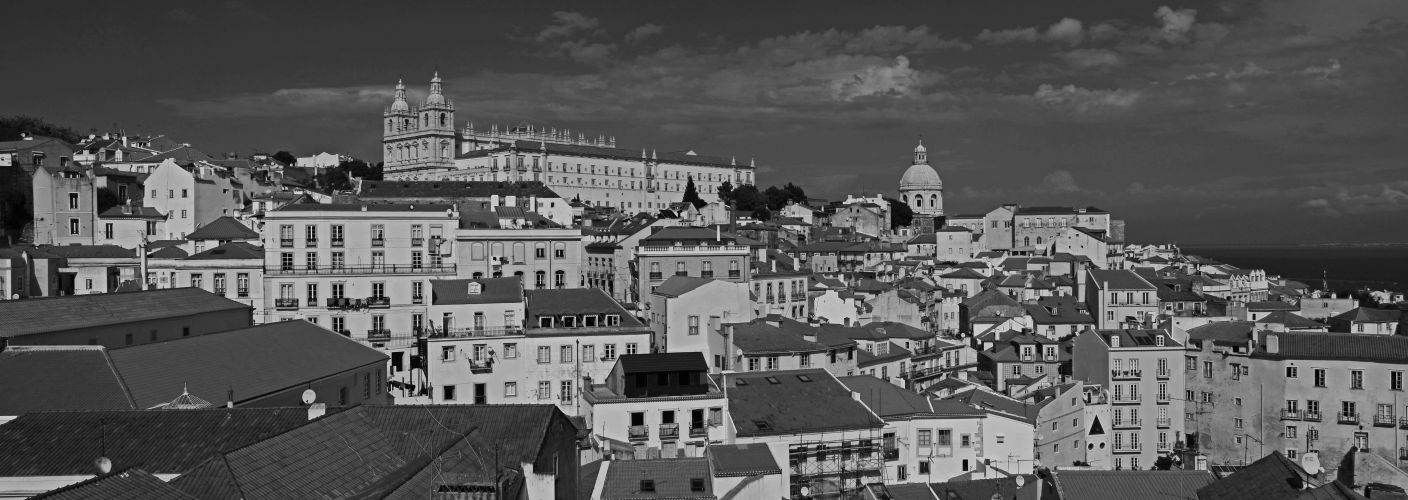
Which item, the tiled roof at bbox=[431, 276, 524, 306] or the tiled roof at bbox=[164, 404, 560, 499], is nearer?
the tiled roof at bbox=[164, 404, 560, 499]

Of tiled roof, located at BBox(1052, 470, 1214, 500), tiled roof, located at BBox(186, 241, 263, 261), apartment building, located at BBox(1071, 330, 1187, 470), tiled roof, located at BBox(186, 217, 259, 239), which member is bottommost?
apartment building, located at BBox(1071, 330, 1187, 470)

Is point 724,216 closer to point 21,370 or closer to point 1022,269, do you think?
point 1022,269

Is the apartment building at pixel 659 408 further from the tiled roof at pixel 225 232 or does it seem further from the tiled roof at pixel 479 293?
the tiled roof at pixel 225 232

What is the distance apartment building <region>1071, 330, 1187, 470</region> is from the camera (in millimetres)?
50062

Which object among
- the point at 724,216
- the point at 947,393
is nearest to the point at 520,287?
the point at 947,393

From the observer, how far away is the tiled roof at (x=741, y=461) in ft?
92.2

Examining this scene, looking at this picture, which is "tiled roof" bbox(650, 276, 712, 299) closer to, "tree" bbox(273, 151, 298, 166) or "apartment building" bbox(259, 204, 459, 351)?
"apartment building" bbox(259, 204, 459, 351)

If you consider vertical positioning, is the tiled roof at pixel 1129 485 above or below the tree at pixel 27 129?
below

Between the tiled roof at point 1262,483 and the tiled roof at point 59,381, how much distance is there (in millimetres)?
24283

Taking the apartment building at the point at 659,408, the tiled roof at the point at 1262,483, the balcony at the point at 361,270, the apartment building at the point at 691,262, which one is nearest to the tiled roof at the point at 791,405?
the apartment building at the point at 659,408

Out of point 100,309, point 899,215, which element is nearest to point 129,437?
point 100,309

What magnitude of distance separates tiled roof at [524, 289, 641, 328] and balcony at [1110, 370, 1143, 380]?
2314 cm

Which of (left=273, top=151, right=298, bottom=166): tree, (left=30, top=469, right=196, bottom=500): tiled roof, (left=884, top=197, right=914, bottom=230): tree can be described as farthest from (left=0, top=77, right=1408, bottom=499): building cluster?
(left=273, top=151, right=298, bottom=166): tree

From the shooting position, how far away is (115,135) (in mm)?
121062
